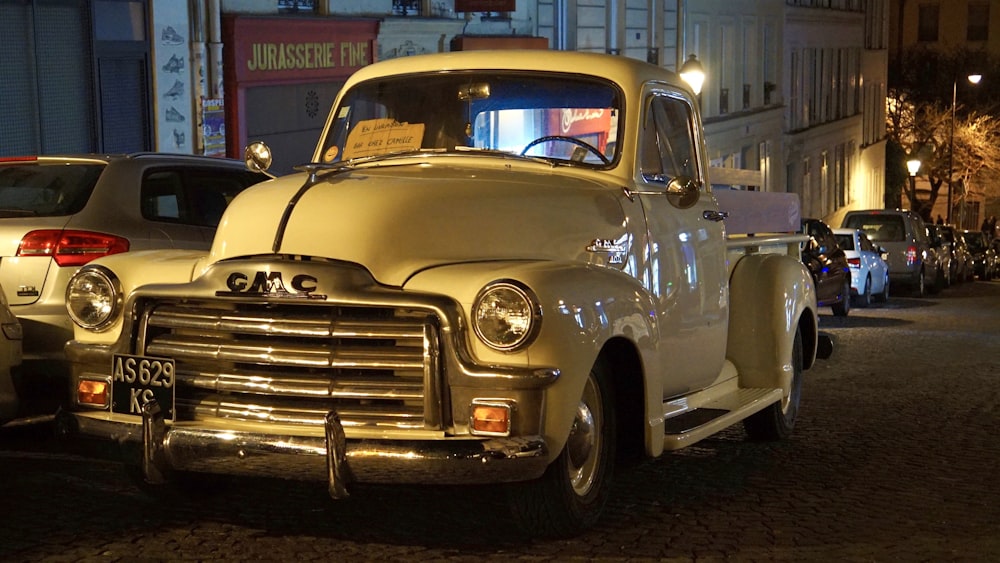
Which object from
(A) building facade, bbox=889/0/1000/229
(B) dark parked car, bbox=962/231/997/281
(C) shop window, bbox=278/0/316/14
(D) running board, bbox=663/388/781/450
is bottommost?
(B) dark parked car, bbox=962/231/997/281

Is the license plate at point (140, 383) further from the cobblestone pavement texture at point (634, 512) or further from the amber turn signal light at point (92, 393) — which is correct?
the cobblestone pavement texture at point (634, 512)

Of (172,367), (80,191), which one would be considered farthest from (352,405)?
(80,191)

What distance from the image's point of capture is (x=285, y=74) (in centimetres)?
2070

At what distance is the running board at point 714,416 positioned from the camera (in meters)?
7.32

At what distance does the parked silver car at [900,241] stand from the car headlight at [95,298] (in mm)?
27532

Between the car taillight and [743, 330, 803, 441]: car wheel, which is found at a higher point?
the car taillight

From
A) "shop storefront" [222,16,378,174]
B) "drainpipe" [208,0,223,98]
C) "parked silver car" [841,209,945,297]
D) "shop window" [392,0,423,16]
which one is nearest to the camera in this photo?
"drainpipe" [208,0,223,98]

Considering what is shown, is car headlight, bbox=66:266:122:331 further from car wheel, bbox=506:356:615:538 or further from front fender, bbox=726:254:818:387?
front fender, bbox=726:254:818:387

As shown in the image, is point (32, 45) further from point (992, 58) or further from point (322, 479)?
point (992, 58)

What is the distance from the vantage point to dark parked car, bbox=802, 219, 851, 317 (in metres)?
23.1

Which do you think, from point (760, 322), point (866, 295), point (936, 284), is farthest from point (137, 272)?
point (936, 284)

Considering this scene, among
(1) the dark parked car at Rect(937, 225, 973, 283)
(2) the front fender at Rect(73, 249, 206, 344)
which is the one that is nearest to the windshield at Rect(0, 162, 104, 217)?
(2) the front fender at Rect(73, 249, 206, 344)

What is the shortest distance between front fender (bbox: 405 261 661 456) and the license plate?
108 centimetres

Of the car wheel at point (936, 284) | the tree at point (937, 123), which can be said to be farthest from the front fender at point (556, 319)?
the tree at point (937, 123)
